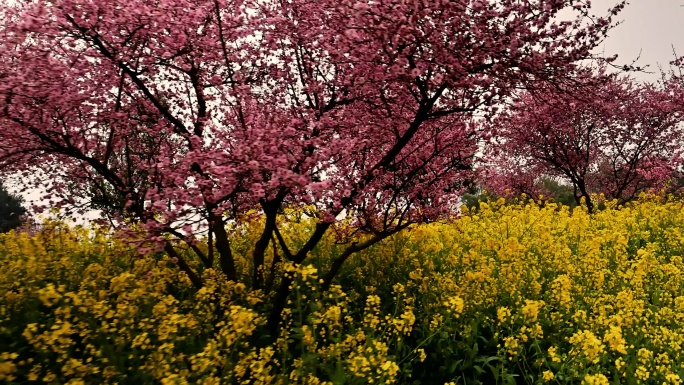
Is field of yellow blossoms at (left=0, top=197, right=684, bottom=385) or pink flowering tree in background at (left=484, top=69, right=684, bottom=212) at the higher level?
pink flowering tree in background at (left=484, top=69, right=684, bottom=212)

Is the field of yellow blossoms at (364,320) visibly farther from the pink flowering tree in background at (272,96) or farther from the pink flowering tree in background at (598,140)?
the pink flowering tree in background at (598,140)

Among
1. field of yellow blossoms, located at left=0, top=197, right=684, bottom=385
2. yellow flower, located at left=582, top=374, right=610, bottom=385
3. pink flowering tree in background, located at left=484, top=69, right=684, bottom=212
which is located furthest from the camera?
pink flowering tree in background, located at left=484, top=69, right=684, bottom=212

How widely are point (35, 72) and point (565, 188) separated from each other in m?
41.1

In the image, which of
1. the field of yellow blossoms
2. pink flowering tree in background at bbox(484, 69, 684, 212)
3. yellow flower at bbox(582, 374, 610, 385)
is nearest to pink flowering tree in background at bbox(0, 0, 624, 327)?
the field of yellow blossoms

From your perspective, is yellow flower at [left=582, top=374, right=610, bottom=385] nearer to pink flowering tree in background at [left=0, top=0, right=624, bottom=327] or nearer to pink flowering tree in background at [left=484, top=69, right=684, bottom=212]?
pink flowering tree in background at [left=0, top=0, right=624, bottom=327]

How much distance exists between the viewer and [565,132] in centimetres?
1894

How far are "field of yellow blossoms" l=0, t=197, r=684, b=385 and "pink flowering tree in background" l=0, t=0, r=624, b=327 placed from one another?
2.76 ft

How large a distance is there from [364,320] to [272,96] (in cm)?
378

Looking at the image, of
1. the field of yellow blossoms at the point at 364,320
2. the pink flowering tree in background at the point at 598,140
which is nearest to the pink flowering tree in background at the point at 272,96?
the field of yellow blossoms at the point at 364,320

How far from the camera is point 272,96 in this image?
805cm

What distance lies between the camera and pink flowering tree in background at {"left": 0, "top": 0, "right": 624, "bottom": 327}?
5793 millimetres

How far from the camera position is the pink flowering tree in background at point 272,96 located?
5.79 meters

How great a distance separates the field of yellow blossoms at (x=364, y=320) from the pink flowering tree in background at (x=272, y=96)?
2.76 feet

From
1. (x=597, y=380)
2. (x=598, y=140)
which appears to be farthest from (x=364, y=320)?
(x=598, y=140)
